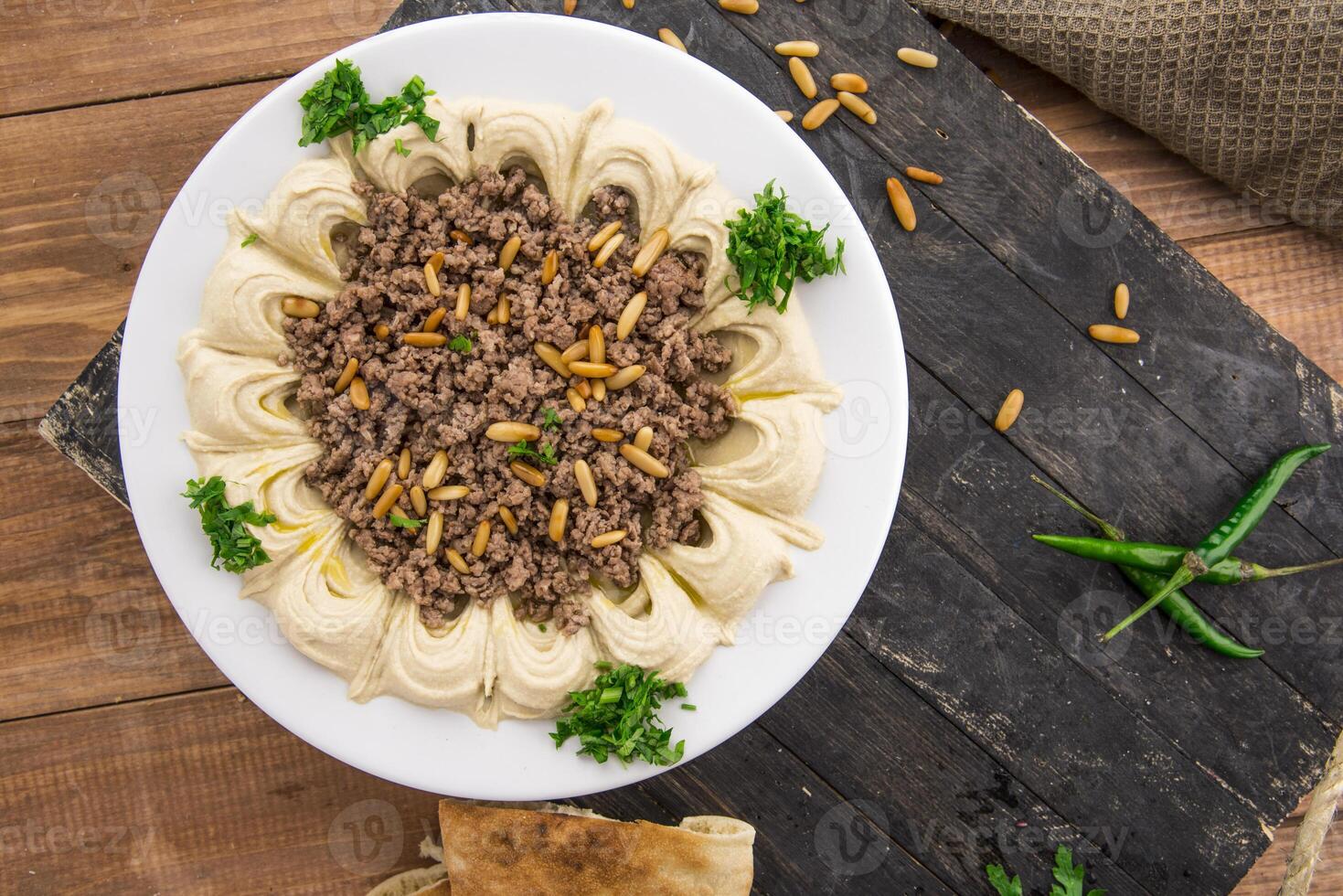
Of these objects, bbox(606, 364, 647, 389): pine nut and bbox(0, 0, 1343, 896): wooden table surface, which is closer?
bbox(606, 364, 647, 389): pine nut

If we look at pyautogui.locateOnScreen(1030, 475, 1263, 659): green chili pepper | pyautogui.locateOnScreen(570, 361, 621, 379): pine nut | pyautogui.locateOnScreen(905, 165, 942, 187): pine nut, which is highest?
pyautogui.locateOnScreen(905, 165, 942, 187): pine nut

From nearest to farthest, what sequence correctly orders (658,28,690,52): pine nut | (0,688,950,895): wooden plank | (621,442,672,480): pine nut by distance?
(621,442,672,480): pine nut
(658,28,690,52): pine nut
(0,688,950,895): wooden plank

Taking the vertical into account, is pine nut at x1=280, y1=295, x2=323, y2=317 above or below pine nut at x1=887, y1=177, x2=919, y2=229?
below

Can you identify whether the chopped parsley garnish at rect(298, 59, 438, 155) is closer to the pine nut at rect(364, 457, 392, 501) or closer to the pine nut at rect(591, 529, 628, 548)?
the pine nut at rect(364, 457, 392, 501)

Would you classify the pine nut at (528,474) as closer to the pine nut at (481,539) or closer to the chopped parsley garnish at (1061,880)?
the pine nut at (481,539)

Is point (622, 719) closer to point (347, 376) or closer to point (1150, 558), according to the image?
point (347, 376)

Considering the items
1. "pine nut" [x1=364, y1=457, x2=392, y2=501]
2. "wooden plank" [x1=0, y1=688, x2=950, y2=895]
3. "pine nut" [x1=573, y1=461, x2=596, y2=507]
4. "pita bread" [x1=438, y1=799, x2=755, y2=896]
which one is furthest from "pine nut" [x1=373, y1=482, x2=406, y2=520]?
"wooden plank" [x1=0, y1=688, x2=950, y2=895]

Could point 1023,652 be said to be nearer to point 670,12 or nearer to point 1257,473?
point 1257,473

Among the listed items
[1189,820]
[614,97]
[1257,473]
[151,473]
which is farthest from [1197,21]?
[151,473]

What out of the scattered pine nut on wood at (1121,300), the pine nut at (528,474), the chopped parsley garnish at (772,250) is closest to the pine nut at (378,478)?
the pine nut at (528,474)
